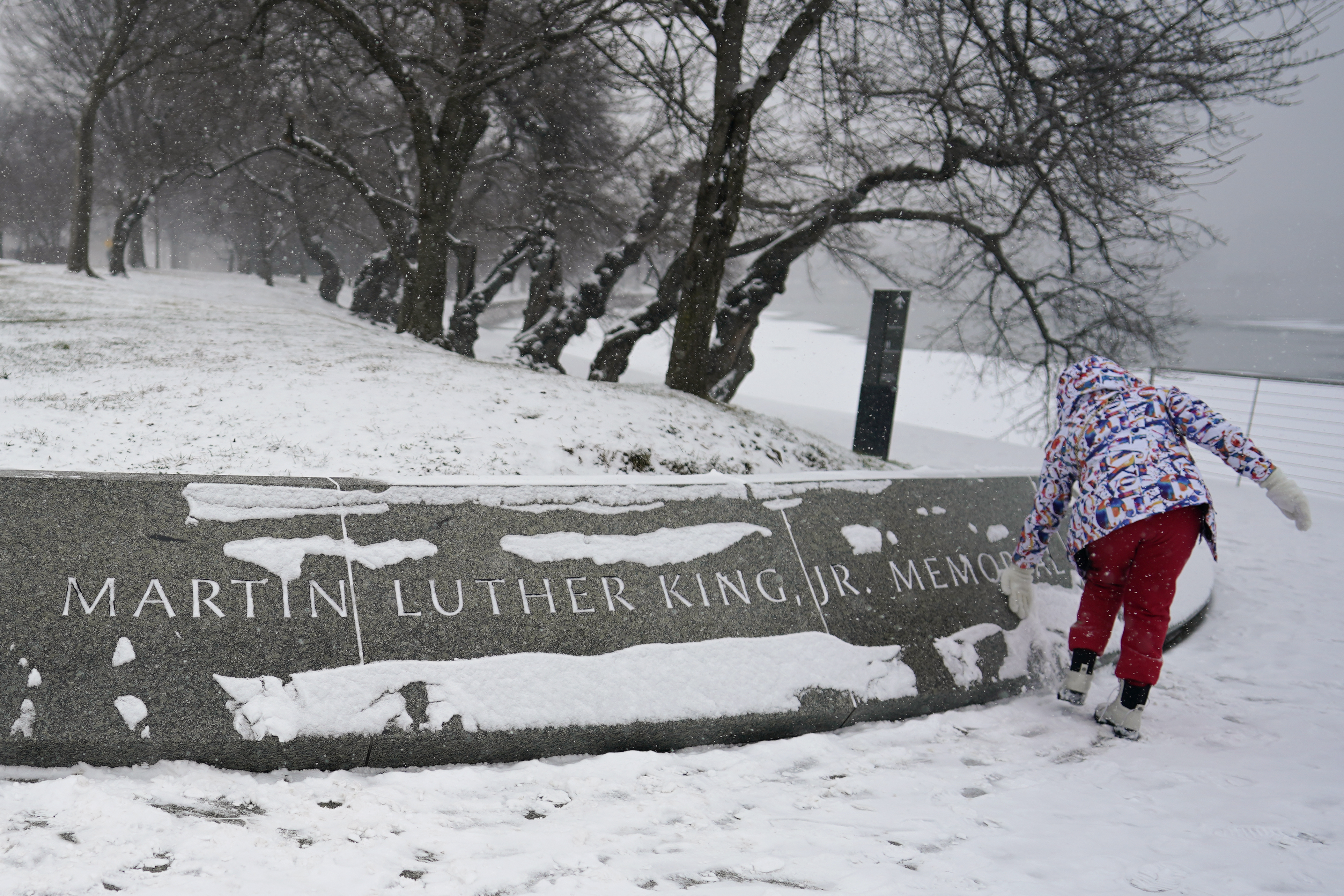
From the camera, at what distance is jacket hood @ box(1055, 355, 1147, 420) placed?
3.89 metres

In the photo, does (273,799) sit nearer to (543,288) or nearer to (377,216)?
(377,216)

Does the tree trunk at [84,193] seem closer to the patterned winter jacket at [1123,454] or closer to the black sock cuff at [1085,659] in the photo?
the patterned winter jacket at [1123,454]

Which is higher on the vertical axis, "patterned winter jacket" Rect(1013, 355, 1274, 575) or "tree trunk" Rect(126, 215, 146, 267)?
"tree trunk" Rect(126, 215, 146, 267)

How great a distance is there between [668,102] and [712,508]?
21.5 feet

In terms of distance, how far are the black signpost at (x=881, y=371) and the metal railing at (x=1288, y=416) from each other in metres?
3.24

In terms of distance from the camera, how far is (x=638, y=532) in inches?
153

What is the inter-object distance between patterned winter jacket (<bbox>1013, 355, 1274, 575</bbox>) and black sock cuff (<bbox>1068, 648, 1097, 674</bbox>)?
347mm

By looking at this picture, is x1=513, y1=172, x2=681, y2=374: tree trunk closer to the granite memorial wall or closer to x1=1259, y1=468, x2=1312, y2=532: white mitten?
the granite memorial wall

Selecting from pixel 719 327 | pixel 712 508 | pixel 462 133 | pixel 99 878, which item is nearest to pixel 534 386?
pixel 712 508

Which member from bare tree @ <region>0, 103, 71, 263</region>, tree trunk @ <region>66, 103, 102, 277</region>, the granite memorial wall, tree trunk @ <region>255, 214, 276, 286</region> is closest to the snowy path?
the granite memorial wall

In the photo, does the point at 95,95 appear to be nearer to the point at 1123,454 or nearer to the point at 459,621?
the point at 459,621

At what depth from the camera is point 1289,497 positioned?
371cm

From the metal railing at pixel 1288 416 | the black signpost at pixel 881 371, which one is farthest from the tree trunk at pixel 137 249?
the metal railing at pixel 1288 416

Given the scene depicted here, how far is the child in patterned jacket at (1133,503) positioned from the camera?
3.58 metres
